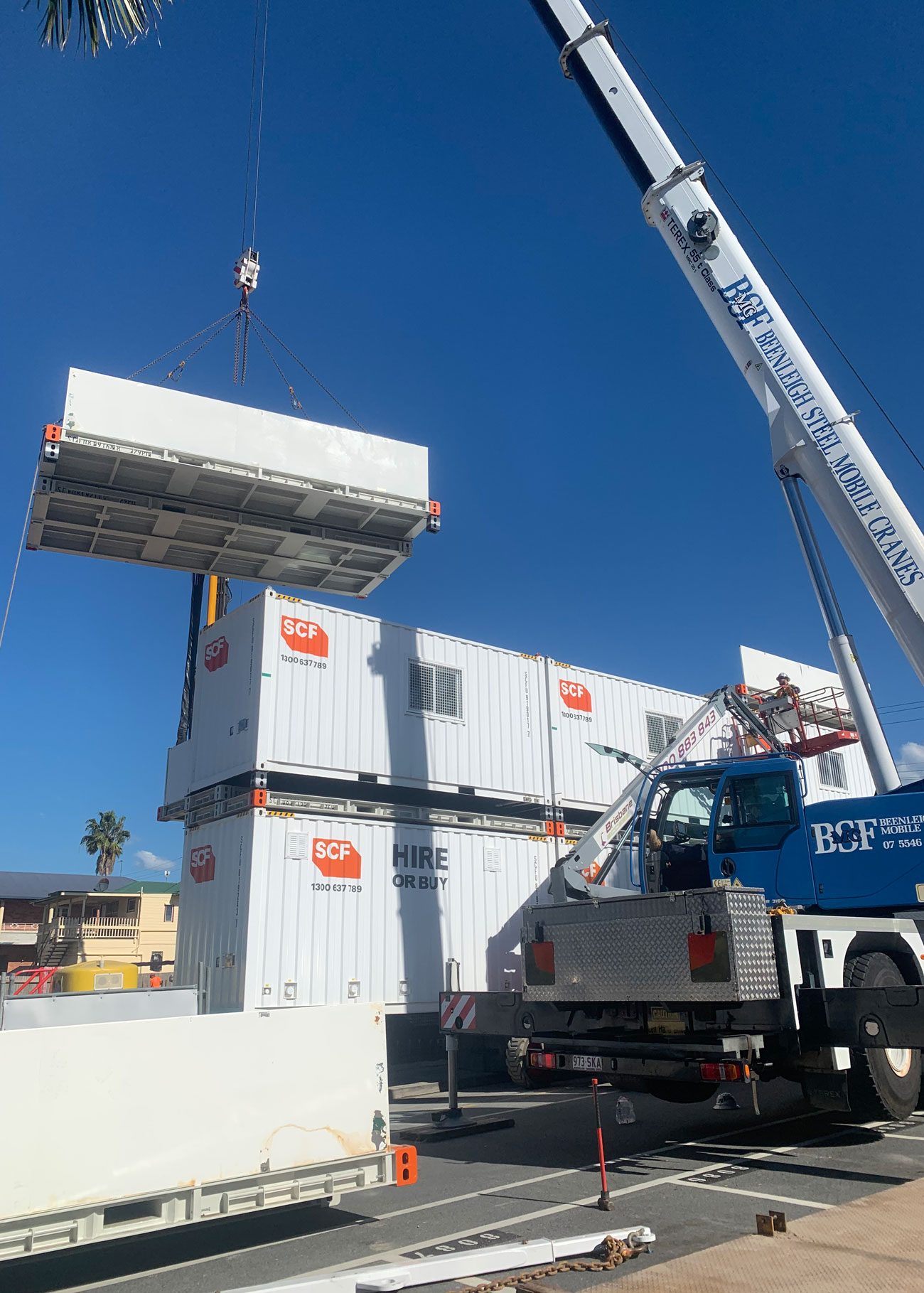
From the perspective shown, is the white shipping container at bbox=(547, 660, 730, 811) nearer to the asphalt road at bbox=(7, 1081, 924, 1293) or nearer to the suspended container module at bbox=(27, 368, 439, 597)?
the suspended container module at bbox=(27, 368, 439, 597)

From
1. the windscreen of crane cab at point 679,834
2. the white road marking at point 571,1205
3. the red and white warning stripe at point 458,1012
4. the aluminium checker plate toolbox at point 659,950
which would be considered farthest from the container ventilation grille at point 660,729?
the white road marking at point 571,1205

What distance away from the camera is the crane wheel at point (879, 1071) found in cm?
697

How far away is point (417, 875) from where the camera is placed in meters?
12.5

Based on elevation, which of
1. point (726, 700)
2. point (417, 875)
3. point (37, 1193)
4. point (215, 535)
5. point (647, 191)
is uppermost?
point (647, 191)

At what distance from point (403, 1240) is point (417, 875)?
7.29 metres

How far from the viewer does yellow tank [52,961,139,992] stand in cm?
820

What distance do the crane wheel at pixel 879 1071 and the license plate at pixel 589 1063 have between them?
1.82 metres

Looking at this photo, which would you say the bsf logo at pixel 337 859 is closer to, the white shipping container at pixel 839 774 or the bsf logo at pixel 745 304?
the bsf logo at pixel 745 304

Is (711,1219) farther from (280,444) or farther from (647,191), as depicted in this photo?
(647,191)

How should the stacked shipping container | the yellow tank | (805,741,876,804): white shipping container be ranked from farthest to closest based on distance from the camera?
(805,741,876,804): white shipping container → the stacked shipping container → the yellow tank

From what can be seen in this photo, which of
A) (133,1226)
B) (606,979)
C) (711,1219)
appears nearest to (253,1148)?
(133,1226)

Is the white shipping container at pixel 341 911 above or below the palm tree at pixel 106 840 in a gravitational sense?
below

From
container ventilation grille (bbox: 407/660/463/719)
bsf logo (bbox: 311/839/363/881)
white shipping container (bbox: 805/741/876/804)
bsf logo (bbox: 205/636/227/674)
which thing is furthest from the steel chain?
white shipping container (bbox: 805/741/876/804)

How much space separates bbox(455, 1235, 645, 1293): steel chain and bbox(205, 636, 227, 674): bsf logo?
935 centimetres
